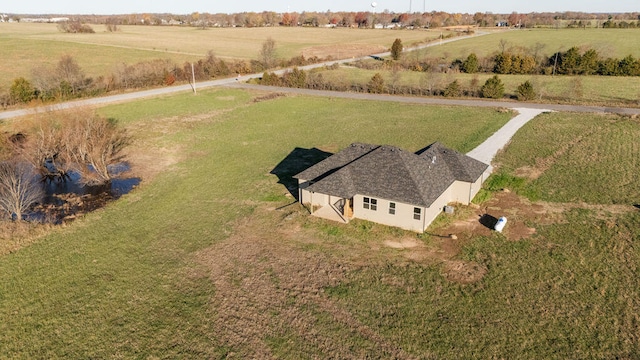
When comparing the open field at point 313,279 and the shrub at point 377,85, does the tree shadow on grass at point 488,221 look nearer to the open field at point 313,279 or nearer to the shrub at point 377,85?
the open field at point 313,279

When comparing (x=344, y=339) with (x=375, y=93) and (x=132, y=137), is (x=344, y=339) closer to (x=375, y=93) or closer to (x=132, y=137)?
(x=132, y=137)

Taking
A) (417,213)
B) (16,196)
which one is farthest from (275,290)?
(16,196)

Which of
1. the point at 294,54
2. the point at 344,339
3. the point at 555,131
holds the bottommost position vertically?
the point at 344,339

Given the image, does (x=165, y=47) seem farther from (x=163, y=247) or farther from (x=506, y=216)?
(x=506, y=216)

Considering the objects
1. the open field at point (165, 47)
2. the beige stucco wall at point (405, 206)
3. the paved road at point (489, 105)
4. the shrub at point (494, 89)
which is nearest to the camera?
the beige stucco wall at point (405, 206)

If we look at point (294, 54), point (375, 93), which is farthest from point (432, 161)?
point (294, 54)

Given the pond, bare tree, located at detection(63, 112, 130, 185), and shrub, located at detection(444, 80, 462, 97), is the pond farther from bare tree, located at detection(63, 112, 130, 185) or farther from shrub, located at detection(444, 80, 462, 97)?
shrub, located at detection(444, 80, 462, 97)

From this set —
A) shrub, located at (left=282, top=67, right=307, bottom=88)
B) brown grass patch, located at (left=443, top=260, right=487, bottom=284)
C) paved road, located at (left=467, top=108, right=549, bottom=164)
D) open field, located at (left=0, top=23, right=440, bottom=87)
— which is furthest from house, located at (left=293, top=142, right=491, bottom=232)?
open field, located at (left=0, top=23, right=440, bottom=87)

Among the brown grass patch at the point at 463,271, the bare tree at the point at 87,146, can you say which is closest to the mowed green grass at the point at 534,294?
the brown grass patch at the point at 463,271
